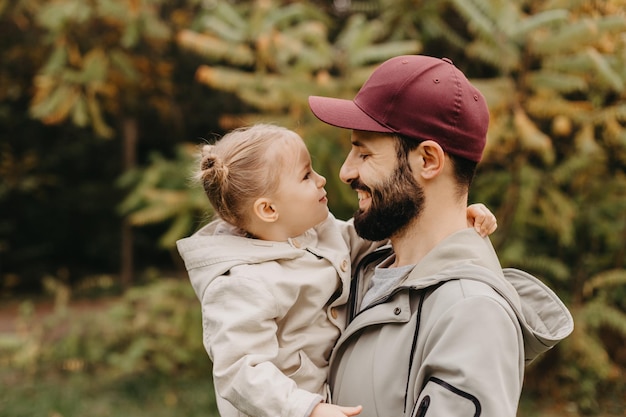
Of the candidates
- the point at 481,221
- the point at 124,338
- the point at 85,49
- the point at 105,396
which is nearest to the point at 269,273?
the point at 481,221

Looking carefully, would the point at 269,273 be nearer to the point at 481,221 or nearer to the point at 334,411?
the point at 334,411

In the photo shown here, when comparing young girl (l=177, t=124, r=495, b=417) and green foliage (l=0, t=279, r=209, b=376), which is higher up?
young girl (l=177, t=124, r=495, b=417)

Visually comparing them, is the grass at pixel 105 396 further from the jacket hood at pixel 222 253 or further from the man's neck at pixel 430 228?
the man's neck at pixel 430 228

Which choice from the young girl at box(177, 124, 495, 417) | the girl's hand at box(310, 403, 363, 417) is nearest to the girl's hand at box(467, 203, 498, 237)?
the young girl at box(177, 124, 495, 417)

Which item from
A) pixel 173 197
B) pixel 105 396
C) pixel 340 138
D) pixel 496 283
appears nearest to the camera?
pixel 496 283

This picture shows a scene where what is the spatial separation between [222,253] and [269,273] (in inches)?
6.5

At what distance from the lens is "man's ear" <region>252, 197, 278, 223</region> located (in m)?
2.11

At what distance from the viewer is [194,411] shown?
582cm

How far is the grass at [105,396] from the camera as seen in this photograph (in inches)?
232

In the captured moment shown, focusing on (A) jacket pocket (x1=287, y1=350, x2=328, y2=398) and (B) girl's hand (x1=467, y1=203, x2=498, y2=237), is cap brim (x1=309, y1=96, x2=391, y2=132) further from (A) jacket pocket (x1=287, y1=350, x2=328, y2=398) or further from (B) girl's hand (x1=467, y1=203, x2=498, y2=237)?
(A) jacket pocket (x1=287, y1=350, x2=328, y2=398)

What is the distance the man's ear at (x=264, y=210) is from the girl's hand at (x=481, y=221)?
2.10 ft

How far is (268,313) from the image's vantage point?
6.12ft

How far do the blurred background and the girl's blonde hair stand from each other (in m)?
2.81

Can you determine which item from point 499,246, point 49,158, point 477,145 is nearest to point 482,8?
point 499,246
